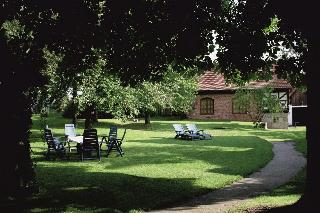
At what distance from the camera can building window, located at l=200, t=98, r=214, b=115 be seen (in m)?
46.8

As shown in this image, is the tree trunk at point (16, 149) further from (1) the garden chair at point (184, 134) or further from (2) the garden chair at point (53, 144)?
(1) the garden chair at point (184, 134)

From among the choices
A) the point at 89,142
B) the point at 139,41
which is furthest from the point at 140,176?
the point at 139,41

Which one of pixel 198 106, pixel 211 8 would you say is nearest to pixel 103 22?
pixel 211 8

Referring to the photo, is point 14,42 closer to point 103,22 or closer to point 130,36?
point 103,22

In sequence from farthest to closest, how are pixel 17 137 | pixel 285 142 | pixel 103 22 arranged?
pixel 285 142
pixel 103 22
pixel 17 137

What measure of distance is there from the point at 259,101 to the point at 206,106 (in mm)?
13546

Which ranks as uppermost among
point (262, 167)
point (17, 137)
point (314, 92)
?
point (314, 92)

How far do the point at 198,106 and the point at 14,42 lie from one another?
39.5 m

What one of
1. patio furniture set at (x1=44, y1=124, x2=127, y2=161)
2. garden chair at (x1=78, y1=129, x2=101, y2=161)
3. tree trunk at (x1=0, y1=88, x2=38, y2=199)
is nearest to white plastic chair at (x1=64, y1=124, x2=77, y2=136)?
patio furniture set at (x1=44, y1=124, x2=127, y2=161)

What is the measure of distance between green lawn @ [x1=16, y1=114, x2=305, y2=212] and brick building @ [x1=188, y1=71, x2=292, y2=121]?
23059mm

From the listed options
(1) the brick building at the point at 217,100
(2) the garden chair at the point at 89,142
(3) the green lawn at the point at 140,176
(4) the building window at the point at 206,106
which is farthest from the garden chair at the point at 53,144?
(4) the building window at the point at 206,106

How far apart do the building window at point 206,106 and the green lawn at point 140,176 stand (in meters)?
25.8

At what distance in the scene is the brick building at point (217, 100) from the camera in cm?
4359

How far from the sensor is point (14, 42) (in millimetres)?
8953
